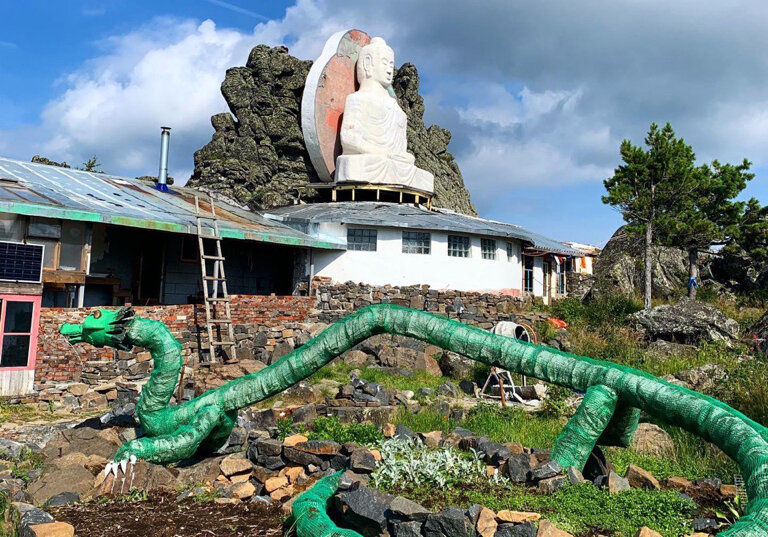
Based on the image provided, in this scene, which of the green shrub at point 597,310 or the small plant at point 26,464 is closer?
the small plant at point 26,464

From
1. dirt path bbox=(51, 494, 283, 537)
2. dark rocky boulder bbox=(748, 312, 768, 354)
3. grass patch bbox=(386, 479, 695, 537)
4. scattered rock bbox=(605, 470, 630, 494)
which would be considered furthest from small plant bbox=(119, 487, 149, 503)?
dark rocky boulder bbox=(748, 312, 768, 354)

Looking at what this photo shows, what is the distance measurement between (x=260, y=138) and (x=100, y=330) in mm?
23067

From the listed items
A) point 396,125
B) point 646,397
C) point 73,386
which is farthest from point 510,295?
point 646,397

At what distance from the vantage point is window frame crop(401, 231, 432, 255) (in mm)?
18141

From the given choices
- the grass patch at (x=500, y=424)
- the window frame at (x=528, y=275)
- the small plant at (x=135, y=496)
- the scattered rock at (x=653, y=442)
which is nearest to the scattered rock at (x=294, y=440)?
the small plant at (x=135, y=496)

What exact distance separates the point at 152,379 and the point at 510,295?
48.8ft

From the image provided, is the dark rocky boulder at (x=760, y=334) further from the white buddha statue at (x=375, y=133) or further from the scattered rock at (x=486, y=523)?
the white buddha statue at (x=375, y=133)

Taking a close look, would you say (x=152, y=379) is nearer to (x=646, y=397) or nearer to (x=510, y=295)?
(x=646, y=397)

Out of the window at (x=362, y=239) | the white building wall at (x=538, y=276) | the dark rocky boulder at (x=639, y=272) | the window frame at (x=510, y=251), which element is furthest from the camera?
the dark rocky boulder at (x=639, y=272)

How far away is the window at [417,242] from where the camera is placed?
18.2 metres

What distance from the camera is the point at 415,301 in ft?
57.7

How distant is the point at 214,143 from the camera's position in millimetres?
27594

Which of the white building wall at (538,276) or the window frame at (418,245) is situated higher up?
the window frame at (418,245)

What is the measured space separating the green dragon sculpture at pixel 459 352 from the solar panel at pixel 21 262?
6031 mm
